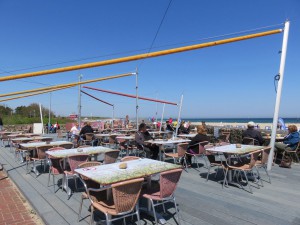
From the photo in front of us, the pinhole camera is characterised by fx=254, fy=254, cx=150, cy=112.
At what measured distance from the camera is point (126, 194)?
2.83m

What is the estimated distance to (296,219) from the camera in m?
3.48

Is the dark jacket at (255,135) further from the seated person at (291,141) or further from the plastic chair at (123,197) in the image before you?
the plastic chair at (123,197)

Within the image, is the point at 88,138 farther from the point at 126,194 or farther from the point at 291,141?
the point at 126,194

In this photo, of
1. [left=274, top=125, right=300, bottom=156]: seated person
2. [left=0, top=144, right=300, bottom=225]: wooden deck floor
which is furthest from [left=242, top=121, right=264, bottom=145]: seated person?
[left=0, top=144, right=300, bottom=225]: wooden deck floor

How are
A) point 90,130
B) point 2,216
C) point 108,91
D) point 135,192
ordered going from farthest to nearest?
1. point 108,91
2. point 90,130
3. point 2,216
4. point 135,192

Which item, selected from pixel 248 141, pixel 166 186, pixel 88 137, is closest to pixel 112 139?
pixel 88 137

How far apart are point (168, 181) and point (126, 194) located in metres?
0.60

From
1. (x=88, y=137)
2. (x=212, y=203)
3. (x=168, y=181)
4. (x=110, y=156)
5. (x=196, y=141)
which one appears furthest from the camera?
(x=88, y=137)

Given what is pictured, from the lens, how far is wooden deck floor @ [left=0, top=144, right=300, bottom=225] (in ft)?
11.5

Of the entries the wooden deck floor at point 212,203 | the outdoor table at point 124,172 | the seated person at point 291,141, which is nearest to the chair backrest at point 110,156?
the wooden deck floor at point 212,203

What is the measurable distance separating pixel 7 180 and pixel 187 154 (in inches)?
178

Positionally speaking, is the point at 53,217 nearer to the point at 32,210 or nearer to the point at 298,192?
the point at 32,210

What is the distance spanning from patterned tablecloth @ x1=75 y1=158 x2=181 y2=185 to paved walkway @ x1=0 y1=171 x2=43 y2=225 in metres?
1.19

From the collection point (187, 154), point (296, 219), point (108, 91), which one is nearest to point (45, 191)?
point (187, 154)
